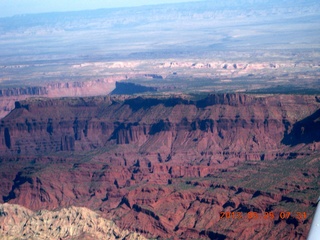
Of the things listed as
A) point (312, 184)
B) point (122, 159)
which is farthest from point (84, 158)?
point (312, 184)

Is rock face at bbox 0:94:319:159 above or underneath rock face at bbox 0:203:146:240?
above

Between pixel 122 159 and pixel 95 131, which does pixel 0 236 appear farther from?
pixel 95 131

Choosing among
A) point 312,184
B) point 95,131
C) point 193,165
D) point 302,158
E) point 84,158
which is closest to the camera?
point 312,184
